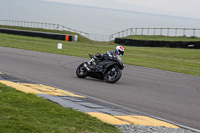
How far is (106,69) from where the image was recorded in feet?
39.0

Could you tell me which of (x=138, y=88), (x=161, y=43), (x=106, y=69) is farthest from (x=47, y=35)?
(x=138, y=88)

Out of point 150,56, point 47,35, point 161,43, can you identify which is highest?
point 47,35

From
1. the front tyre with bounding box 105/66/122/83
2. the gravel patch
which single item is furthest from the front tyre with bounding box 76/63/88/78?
the gravel patch

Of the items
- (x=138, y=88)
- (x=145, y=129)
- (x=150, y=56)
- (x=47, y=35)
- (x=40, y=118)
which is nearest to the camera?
(x=40, y=118)

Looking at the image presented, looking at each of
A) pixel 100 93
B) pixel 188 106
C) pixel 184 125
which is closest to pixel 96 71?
pixel 100 93

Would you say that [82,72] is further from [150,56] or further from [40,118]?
[150,56]

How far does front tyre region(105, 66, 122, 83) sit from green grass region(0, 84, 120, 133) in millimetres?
5231

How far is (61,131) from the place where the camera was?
15.7 ft

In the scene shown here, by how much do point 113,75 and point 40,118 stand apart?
22.1 ft

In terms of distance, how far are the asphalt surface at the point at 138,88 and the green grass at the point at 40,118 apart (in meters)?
2.21

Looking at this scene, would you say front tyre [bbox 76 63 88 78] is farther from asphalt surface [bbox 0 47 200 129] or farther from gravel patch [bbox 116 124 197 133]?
gravel patch [bbox 116 124 197 133]

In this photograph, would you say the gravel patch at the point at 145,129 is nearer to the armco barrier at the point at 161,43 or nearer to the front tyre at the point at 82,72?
the front tyre at the point at 82,72

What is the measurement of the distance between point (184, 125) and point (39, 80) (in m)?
6.10

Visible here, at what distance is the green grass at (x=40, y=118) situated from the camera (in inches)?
187
